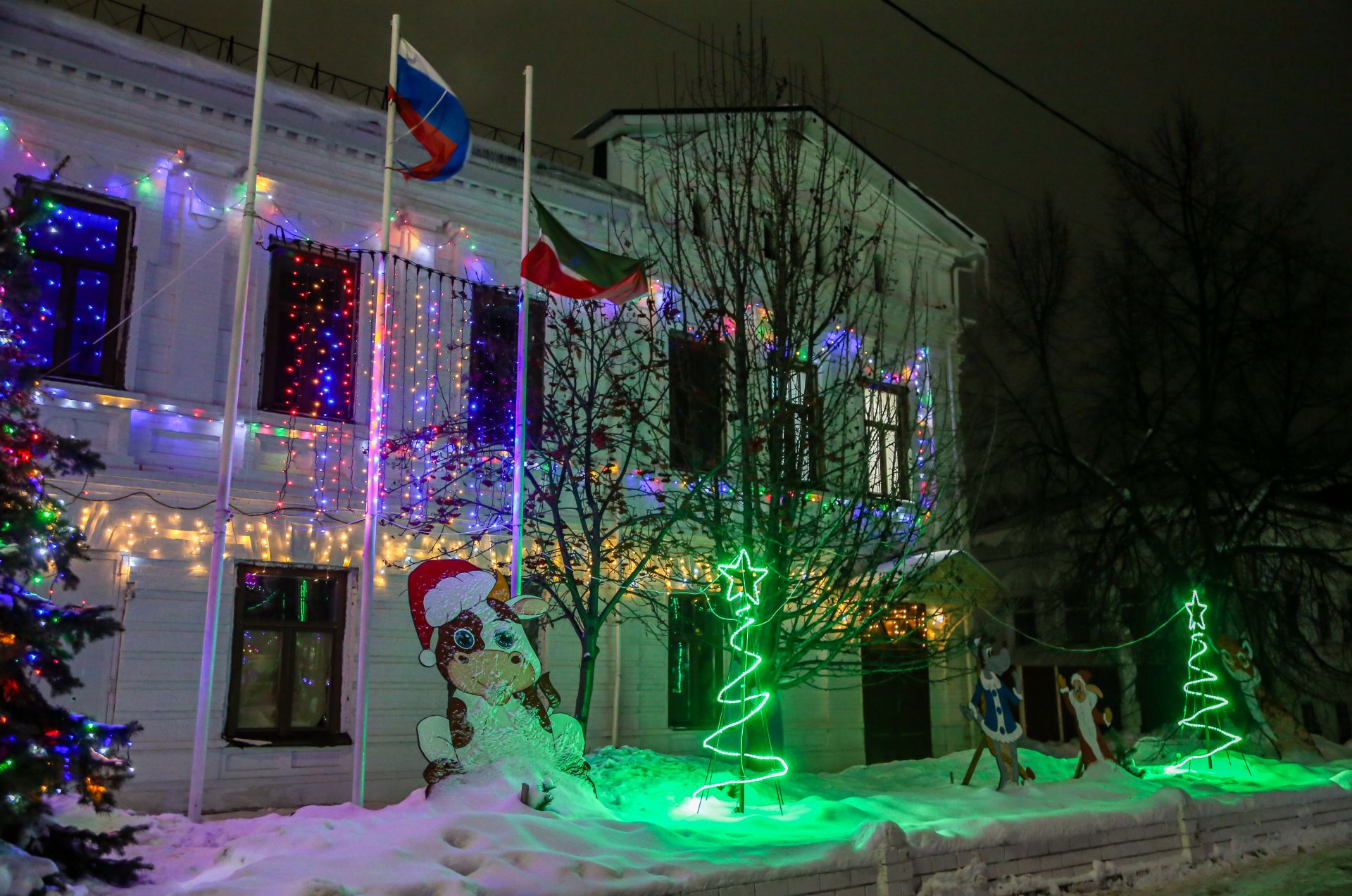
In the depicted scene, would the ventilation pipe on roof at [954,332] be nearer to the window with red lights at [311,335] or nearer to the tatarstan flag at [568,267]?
the tatarstan flag at [568,267]

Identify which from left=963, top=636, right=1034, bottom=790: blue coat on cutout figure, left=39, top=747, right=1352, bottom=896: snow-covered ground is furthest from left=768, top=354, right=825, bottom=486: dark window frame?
left=39, top=747, right=1352, bottom=896: snow-covered ground

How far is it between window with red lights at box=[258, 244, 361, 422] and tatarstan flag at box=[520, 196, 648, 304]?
132 inches

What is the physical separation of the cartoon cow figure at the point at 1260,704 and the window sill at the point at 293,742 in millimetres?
12869

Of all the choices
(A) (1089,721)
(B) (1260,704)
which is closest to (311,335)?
(A) (1089,721)

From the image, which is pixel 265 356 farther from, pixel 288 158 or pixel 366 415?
pixel 288 158

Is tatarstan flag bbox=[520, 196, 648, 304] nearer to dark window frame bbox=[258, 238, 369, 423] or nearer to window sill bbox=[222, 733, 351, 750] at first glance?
dark window frame bbox=[258, 238, 369, 423]

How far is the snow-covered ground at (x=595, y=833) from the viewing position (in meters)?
6.78

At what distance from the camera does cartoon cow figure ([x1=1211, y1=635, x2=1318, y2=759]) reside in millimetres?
16625

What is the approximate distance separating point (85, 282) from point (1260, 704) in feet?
60.0

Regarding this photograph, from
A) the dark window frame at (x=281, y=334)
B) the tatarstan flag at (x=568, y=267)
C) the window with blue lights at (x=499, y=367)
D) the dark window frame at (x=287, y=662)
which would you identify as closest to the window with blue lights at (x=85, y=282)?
the dark window frame at (x=281, y=334)

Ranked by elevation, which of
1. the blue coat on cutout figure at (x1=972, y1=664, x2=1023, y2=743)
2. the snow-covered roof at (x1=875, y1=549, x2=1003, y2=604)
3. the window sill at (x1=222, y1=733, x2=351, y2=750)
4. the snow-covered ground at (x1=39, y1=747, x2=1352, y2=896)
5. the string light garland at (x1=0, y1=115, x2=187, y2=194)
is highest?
the string light garland at (x1=0, y1=115, x2=187, y2=194)

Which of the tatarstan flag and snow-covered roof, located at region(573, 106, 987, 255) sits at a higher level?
snow-covered roof, located at region(573, 106, 987, 255)

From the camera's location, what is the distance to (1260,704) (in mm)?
17828

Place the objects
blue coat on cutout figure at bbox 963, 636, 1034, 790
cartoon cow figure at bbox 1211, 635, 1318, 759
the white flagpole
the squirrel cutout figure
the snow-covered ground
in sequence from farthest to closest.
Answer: cartoon cow figure at bbox 1211, 635, 1318, 759 < the squirrel cutout figure < blue coat on cutout figure at bbox 963, 636, 1034, 790 < the white flagpole < the snow-covered ground
